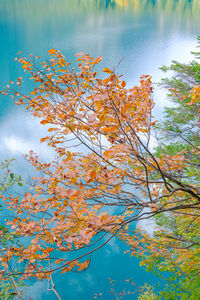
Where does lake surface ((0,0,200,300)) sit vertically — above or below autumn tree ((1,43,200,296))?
above

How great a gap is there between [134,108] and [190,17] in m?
43.5

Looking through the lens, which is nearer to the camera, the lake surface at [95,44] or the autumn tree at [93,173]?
the autumn tree at [93,173]

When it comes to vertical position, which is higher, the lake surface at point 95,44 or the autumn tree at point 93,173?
the lake surface at point 95,44

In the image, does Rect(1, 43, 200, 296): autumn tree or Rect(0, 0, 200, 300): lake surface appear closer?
Rect(1, 43, 200, 296): autumn tree

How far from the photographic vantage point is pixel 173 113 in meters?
6.14

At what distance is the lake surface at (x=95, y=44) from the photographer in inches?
370

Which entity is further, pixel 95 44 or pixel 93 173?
pixel 95 44

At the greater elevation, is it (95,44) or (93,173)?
(95,44)

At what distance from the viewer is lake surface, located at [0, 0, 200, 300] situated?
9.40 metres

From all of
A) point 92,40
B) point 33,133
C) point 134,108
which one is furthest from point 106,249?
point 92,40

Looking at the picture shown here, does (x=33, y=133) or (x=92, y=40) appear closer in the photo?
(x=33, y=133)

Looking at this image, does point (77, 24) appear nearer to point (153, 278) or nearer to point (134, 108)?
point (153, 278)

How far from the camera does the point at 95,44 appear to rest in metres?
24.0

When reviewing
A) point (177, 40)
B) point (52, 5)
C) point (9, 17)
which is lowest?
point (177, 40)
